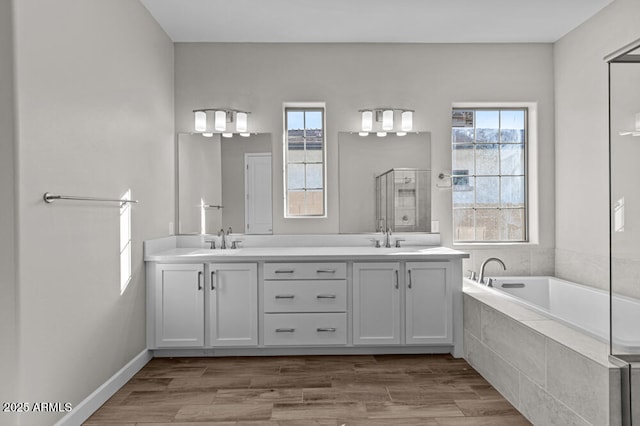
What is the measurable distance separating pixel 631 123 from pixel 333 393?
210 cm

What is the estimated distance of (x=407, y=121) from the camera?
413cm

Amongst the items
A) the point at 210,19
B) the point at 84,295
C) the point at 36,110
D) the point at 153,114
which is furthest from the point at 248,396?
the point at 210,19

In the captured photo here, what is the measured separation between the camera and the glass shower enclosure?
1922 mm

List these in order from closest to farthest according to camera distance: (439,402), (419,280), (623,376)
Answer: (623,376) → (439,402) → (419,280)

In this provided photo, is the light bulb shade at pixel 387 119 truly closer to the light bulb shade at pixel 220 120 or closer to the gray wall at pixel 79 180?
the light bulb shade at pixel 220 120

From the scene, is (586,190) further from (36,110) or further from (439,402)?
(36,110)

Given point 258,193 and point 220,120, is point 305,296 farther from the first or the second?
point 220,120

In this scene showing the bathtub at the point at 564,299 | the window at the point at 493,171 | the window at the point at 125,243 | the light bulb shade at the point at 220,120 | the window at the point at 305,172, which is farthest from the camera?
the window at the point at 493,171

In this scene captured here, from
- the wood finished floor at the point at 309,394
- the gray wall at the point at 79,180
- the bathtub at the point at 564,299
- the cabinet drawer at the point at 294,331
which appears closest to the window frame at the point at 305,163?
the cabinet drawer at the point at 294,331

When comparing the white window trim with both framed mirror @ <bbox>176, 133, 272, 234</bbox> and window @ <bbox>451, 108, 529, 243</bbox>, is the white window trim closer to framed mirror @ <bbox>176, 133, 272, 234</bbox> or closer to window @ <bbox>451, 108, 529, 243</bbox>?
window @ <bbox>451, 108, 529, 243</bbox>

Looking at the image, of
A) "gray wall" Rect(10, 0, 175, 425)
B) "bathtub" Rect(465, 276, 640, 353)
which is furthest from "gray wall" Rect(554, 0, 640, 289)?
"gray wall" Rect(10, 0, 175, 425)

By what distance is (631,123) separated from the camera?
1.95 metres

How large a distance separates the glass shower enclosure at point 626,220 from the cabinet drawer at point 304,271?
72.7 inches

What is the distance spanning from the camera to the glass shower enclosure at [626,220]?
75.7 inches
